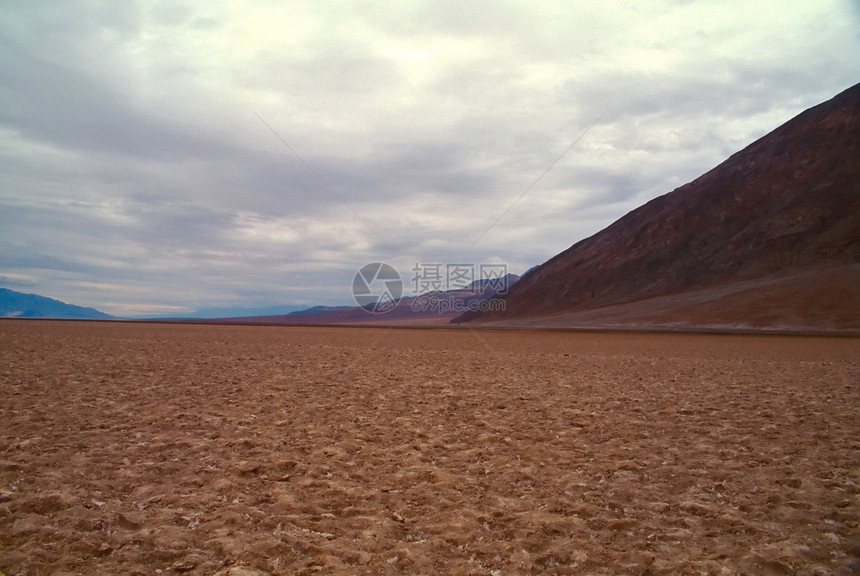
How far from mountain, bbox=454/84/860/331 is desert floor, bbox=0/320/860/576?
4392cm

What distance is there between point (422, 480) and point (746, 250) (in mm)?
73411

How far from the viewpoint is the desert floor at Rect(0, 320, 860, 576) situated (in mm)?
3762

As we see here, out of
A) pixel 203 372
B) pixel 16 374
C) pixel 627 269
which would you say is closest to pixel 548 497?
pixel 203 372

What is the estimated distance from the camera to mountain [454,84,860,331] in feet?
162

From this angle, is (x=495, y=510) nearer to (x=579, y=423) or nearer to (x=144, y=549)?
(x=144, y=549)

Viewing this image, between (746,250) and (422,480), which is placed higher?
(746,250)

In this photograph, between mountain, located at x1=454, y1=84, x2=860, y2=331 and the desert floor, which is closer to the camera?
the desert floor

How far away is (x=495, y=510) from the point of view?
4629 mm

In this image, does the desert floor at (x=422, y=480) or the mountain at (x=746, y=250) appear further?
the mountain at (x=746, y=250)

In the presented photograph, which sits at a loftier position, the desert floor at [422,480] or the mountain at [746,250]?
the mountain at [746,250]

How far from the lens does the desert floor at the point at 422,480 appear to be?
3762 millimetres

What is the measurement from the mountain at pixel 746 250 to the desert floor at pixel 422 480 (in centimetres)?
4392

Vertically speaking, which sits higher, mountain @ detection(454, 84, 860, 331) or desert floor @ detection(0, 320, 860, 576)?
mountain @ detection(454, 84, 860, 331)

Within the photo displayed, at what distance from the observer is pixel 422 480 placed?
5.46 meters
